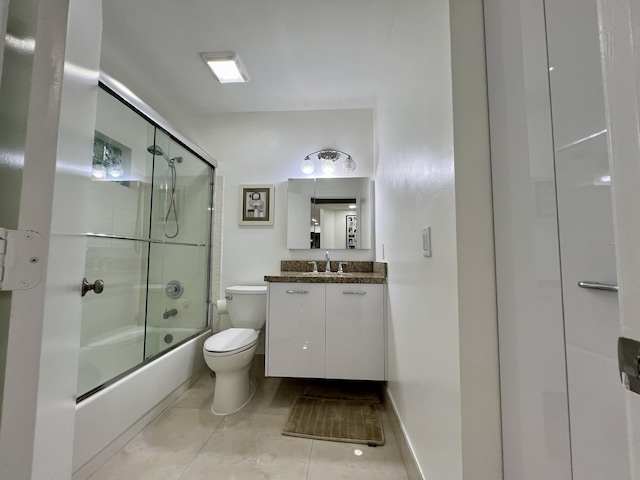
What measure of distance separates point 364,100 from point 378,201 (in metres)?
0.94

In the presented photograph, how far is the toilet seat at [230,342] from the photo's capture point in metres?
1.62

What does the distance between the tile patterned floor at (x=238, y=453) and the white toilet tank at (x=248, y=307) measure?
23.6 inches

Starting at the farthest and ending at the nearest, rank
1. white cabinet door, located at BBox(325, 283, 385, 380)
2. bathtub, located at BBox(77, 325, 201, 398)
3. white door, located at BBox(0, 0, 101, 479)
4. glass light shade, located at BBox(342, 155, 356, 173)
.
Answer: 1. glass light shade, located at BBox(342, 155, 356, 173)
2. white cabinet door, located at BBox(325, 283, 385, 380)
3. bathtub, located at BBox(77, 325, 201, 398)
4. white door, located at BBox(0, 0, 101, 479)

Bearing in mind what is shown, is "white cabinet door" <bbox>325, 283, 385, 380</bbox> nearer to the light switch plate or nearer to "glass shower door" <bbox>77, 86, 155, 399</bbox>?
the light switch plate

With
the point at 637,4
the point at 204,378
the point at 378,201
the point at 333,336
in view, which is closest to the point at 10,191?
the point at 637,4

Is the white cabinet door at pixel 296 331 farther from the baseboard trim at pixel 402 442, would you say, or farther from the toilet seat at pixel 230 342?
the baseboard trim at pixel 402 442

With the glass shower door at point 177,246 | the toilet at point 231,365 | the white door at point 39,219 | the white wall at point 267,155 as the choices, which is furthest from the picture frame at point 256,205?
the white door at point 39,219

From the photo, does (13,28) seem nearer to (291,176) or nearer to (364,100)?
(291,176)

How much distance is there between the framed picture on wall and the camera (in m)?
2.35

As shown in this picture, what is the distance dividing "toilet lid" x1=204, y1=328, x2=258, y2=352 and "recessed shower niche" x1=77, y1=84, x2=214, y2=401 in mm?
393

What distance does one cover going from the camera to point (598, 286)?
0.48 metres

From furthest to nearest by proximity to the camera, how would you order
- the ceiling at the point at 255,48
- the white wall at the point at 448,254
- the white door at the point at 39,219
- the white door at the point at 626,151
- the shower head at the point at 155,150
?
the shower head at the point at 155,150 → the ceiling at the point at 255,48 → the white wall at the point at 448,254 → the white door at the point at 39,219 → the white door at the point at 626,151

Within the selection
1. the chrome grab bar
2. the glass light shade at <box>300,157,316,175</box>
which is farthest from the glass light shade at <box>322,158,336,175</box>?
the chrome grab bar

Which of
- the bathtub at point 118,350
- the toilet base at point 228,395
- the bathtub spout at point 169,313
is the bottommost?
the toilet base at point 228,395
